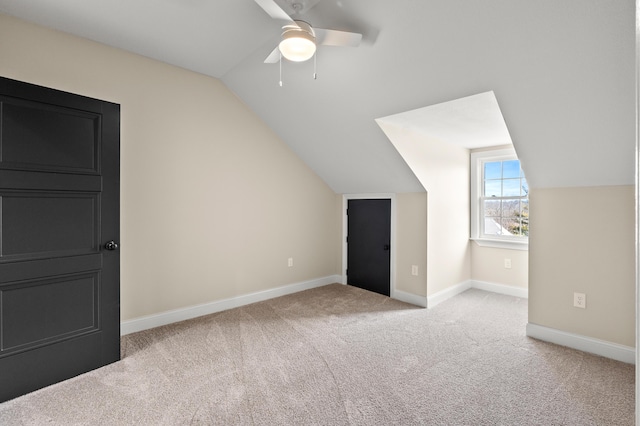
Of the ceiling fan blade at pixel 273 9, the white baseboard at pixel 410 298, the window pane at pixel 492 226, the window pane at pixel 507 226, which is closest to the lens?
the ceiling fan blade at pixel 273 9

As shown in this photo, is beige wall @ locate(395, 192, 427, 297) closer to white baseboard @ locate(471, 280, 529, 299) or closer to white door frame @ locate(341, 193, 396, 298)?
white door frame @ locate(341, 193, 396, 298)

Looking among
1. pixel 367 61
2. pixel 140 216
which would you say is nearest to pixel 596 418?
pixel 367 61

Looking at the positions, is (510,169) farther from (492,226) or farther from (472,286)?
(472,286)

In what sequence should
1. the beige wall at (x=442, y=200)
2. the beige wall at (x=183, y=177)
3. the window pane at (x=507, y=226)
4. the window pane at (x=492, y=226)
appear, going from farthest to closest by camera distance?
the window pane at (x=492, y=226), the window pane at (x=507, y=226), the beige wall at (x=442, y=200), the beige wall at (x=183, y=177)

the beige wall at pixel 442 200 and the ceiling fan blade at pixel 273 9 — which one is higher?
the ceiling fan blade at pixel 273 9

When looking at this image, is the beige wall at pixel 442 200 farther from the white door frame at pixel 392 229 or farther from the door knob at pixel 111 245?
the door knob at pixel 111 245

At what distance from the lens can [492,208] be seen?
4449 millimetres

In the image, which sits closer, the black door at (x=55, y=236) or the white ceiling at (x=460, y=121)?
the black door at (x=55, y=236)

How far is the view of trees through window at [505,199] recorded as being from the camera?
421cm

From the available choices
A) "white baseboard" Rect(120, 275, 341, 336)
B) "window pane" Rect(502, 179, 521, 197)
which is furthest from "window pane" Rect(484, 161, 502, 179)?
"white baseboard" Rect(120, 275, 341, 336)

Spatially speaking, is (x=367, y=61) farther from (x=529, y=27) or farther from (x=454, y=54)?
(x=529, y=27)

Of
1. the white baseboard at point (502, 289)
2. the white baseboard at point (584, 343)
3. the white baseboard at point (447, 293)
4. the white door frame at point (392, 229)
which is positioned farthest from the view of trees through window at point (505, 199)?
the white baseboard at point (584, 343)

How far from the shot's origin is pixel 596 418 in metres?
1.82

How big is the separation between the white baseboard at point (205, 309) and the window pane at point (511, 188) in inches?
113
